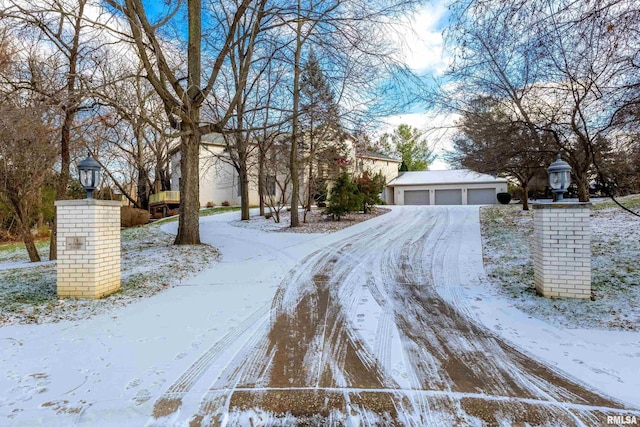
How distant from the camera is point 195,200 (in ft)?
29.1

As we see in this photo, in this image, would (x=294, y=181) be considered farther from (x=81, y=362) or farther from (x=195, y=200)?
(x=81, y=362)

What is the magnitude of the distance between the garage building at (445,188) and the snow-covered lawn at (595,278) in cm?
1911

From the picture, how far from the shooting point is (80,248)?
14.8 ft

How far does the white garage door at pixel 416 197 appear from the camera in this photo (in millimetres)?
29828

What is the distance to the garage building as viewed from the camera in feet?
89.4

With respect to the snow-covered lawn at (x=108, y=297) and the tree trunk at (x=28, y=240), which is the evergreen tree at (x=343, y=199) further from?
the tree trunk at (x=28, y=240)

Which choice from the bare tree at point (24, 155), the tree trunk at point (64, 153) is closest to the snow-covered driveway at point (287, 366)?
the bare tree at point (24, 155)

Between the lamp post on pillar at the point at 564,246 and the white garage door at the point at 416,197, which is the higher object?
the white garage door at the point at 416,197

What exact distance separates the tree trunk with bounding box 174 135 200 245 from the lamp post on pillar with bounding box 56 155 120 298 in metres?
3.86

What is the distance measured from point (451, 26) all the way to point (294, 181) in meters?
8.86

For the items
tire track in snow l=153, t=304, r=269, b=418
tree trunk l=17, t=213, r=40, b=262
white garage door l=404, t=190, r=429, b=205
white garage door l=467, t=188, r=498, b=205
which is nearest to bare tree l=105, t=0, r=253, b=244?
tree trunk l=17, t=213, r=40, b=262

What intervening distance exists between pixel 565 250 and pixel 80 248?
639cm

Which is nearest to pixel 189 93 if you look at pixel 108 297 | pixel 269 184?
pixel 108 297

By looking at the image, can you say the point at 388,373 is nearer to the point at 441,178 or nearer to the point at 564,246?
the point at 564,246
